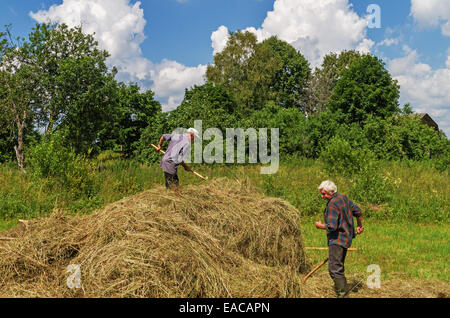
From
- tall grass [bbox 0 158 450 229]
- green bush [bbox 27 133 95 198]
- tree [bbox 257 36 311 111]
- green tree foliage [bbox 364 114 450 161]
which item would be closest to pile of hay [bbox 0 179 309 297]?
tall grass [bbox 0 158 450 229]

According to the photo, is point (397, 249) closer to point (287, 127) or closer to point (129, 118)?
point (287, 127)

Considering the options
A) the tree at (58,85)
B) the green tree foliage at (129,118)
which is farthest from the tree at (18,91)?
the green tree foliage at (129,118)

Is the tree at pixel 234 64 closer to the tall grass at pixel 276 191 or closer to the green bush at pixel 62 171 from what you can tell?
the tall grass at pixel 276 191

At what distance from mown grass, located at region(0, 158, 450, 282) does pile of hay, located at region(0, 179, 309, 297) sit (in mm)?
1565

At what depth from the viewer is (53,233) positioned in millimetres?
5953

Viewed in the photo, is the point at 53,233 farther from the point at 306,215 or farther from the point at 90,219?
the point at 306,215

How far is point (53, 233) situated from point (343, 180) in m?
11.1

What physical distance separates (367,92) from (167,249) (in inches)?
999

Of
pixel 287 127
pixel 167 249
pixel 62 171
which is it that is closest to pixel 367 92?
pixel 287 127

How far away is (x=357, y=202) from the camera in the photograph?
41.8ft

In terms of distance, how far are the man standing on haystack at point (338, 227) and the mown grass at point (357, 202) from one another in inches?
72.4

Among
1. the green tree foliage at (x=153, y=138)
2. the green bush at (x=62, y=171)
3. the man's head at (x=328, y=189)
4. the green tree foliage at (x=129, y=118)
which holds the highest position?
the green tree foliage at (x=129, y=118)

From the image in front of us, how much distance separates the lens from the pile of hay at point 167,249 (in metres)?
4.59

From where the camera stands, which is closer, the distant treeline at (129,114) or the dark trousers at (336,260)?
the dark trousers at (336,260)
